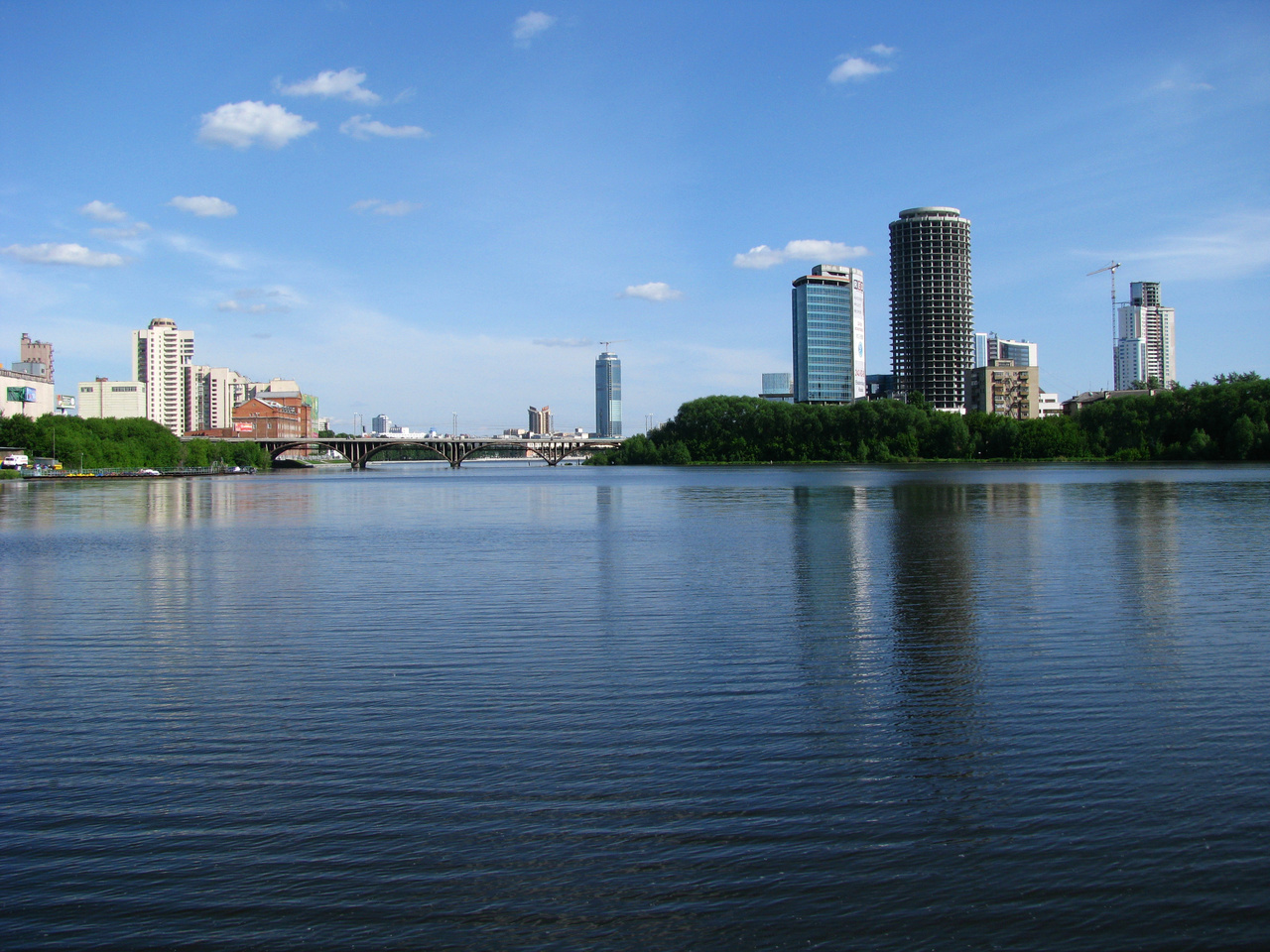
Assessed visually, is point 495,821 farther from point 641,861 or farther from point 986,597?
point 986,597

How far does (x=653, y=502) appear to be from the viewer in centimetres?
5975

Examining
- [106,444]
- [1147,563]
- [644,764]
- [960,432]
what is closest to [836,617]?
[644,764]

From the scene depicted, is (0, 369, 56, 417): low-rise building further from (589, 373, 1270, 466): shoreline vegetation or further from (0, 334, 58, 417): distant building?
(589, 373, 1270, 466): shoreline vegetation

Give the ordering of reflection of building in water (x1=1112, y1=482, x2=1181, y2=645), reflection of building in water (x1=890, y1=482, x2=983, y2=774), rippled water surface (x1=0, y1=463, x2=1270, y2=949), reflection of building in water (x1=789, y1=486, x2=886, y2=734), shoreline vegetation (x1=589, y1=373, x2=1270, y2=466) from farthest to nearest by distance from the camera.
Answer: shoreline vegetation (x1=589, y1=373, x2=1270, y2=466)
reflection of building in water (x1=1112, y1=482, x2=1181, y2=645)
reflection of building in water (x1=789, y1=486, x2=886, y2=734)
reflection of building in water (x1=890, y1=482, x2=983, y2=774)
rippled water surface (x1=0, y1=463, x2=1270, y2=949)

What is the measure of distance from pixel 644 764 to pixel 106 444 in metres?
158

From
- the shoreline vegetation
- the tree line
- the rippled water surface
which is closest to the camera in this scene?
the rippled water surface

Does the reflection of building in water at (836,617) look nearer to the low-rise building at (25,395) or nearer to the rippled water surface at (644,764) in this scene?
the rippled water surface at (644,764)

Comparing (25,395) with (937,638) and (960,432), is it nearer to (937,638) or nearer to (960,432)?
(960,432)

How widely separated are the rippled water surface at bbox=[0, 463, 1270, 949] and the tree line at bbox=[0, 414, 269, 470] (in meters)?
133

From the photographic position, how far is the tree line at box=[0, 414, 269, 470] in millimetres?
136000

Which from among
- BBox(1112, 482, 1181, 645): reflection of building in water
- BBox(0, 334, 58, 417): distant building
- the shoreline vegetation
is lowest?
BBox(1112, 482, 1181, 645): reflection of building in water

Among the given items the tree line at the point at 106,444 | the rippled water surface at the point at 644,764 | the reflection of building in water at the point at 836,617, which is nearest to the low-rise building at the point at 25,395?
the tree line at the point at 106,444

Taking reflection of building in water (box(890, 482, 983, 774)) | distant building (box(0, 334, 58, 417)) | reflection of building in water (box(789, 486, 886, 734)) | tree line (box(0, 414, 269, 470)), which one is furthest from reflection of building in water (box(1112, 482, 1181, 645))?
distant building (box(0, 334, 58, 417))

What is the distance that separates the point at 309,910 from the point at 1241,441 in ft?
450
